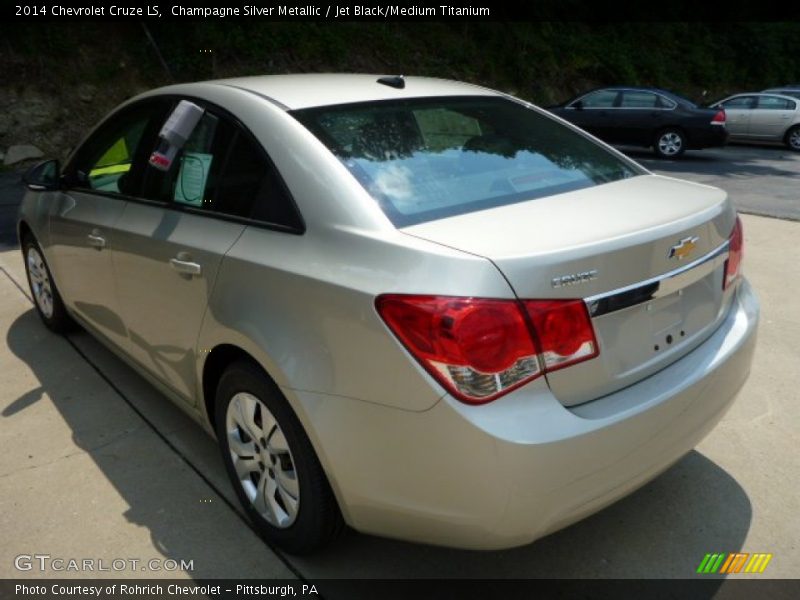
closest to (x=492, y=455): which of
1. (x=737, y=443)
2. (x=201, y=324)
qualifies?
(x=201, y=324)

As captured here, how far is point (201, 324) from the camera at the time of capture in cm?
258

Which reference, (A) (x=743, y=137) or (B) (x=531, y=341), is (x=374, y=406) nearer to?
(B) (x=531, y=341)

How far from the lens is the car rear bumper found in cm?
184

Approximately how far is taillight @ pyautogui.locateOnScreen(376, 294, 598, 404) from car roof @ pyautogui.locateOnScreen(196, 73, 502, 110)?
44.0 inches

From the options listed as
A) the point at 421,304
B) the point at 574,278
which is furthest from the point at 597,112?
the point at 421,304

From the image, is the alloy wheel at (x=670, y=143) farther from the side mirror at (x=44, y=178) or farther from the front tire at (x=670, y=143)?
the side mirror at (x=44, y=178)

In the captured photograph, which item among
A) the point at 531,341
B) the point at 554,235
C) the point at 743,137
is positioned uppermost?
the point at 554,235

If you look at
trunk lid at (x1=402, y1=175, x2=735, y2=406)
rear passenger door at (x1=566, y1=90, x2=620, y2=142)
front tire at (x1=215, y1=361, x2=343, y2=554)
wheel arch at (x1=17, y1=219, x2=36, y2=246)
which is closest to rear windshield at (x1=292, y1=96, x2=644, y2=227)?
trunk lid at (x1=402, y1=175, x2=735, y2=406)

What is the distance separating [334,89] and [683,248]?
148cm

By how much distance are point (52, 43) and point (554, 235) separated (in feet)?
45.8

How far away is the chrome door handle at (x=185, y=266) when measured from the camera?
2.57 metres

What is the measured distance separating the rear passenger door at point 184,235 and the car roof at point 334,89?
21 centimetres

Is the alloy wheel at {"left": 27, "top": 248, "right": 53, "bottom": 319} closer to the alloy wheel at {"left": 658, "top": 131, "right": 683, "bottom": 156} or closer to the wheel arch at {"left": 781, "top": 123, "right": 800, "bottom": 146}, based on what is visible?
the alloy wheel at {"left": 658, "top": 131, "right": 683, "bottom": 156}

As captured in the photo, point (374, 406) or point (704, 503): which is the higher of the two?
point (374, 406)
